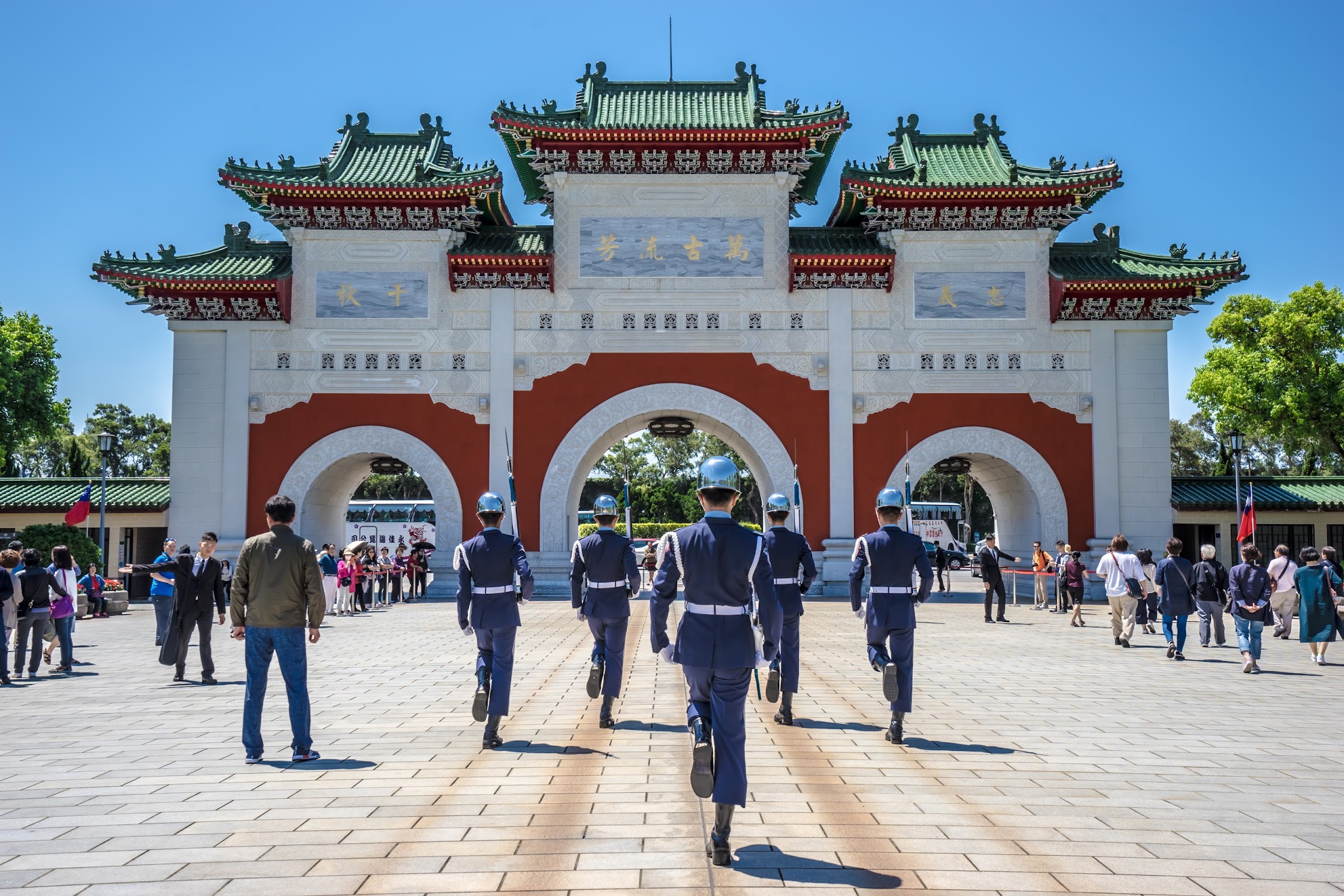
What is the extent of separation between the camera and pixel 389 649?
14641 millimetres

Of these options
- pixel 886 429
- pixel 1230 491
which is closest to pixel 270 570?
pixel 886 429

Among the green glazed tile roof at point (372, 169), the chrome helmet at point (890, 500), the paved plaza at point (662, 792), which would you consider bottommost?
the paved plaza at point (662, 792)

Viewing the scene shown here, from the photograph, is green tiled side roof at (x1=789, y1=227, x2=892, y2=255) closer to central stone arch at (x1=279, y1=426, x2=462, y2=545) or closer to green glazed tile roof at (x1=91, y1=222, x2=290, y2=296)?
central stone arch at (x1=279, y1=426, x2=462, y2=545)

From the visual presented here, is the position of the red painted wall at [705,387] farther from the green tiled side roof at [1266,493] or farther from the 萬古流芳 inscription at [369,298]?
the green tiled side roof at [1266,493]

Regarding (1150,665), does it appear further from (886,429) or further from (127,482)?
(127,482)

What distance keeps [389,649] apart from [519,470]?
11427 mm

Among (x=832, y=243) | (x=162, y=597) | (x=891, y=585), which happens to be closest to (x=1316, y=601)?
(x=891, y=585)

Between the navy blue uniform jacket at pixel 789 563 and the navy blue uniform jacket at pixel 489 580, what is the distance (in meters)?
2.17

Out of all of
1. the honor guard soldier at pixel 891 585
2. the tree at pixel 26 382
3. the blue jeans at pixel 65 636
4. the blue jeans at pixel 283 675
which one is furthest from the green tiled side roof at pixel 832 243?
the tree at pixel 26 382

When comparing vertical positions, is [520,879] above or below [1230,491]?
below

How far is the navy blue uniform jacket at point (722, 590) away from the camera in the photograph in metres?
5.52

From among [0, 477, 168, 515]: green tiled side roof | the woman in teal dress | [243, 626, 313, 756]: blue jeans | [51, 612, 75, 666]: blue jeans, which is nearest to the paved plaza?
[243, 626, 313, 756]: blue jeans

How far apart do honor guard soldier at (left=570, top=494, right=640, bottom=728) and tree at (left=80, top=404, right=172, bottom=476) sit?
64.8 meters

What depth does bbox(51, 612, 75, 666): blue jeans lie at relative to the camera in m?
12.4
